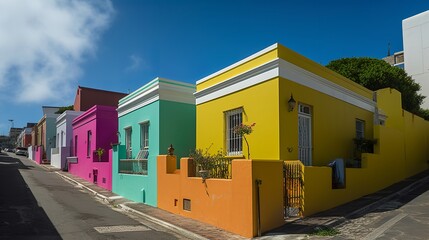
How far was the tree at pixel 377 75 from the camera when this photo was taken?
76.3 feet

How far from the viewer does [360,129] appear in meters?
15.0

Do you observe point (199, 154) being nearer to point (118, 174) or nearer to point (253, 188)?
point (253, 188)

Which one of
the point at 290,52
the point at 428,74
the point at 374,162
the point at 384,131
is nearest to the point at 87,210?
the point at 290,52

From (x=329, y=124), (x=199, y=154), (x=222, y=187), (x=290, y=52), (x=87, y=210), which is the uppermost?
(x=290, y=52)

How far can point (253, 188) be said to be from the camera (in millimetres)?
8031

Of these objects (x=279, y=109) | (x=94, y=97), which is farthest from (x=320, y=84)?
(x=94, y=97)

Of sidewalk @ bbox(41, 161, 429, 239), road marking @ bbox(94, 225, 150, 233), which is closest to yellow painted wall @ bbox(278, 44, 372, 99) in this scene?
sidewalk @ bbox(41, 161, 429, 239)

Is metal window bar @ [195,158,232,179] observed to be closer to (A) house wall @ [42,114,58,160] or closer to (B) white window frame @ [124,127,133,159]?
(B) white window frame @ [124,127,133,159]

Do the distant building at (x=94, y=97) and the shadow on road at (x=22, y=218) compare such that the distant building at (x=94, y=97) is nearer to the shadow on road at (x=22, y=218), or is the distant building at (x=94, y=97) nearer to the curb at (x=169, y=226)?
the shadow on road at (x=22, y=218)

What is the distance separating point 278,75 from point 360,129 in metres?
6.52

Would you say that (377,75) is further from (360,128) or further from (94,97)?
(94,97)

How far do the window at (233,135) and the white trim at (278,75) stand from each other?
69cm

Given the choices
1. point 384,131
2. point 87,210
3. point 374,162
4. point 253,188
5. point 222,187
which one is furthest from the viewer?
point 384,131

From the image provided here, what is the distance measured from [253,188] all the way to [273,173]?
76cm
